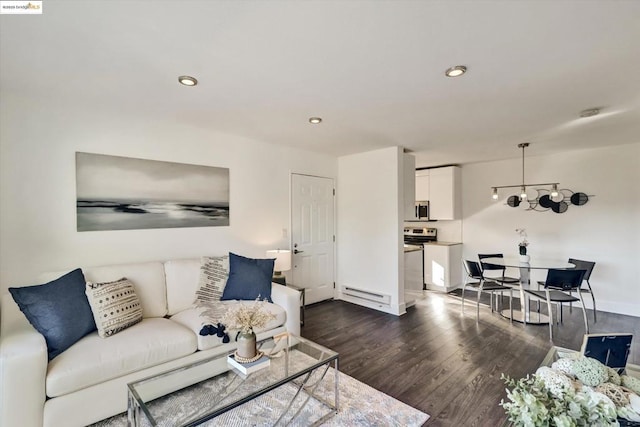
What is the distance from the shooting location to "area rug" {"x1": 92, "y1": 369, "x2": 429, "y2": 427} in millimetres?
1989

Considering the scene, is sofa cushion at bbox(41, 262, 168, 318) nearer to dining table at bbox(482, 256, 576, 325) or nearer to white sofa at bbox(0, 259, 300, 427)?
white sofa at bbox(0, 259, 300, 427)

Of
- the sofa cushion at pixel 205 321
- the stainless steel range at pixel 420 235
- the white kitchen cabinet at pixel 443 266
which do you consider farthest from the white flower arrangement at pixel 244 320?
the stainless steel range at pixel 420 235

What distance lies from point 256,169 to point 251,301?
5.78ft

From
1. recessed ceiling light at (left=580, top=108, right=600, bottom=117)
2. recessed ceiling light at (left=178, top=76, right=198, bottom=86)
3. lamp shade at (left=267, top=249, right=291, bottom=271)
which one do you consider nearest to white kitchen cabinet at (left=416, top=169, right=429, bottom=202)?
recessed ceiling light at (left=580, top=108, right=600, bottom=117)

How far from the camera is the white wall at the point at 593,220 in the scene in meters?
4.20

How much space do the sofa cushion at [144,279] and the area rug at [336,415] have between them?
2.86 feet

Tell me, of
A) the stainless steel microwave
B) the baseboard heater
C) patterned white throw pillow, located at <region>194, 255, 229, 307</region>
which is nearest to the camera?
patterned white throw pillow, located at <region>194, 255, 229, 307</region>

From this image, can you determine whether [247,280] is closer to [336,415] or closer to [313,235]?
[336,415]

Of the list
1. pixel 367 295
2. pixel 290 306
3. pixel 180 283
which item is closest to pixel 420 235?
pixel 367 295

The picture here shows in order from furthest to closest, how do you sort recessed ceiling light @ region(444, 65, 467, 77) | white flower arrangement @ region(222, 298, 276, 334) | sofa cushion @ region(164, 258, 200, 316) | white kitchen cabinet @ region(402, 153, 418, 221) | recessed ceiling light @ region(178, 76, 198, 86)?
white kitchen cabinet @ region(402, 153, 418, 221), sofa cushion @ region(164, 258, 200, 316), recessed ceiling light @ region(178, 76, 198, 86), recessed ceiling light @ region(444, 65, 467, 77), white flower arrangement @ region(222, 298, 276, 334)

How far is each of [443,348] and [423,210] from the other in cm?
337

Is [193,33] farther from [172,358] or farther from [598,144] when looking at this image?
[598,144]

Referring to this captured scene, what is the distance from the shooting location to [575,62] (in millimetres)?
1934

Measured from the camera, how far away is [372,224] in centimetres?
451
